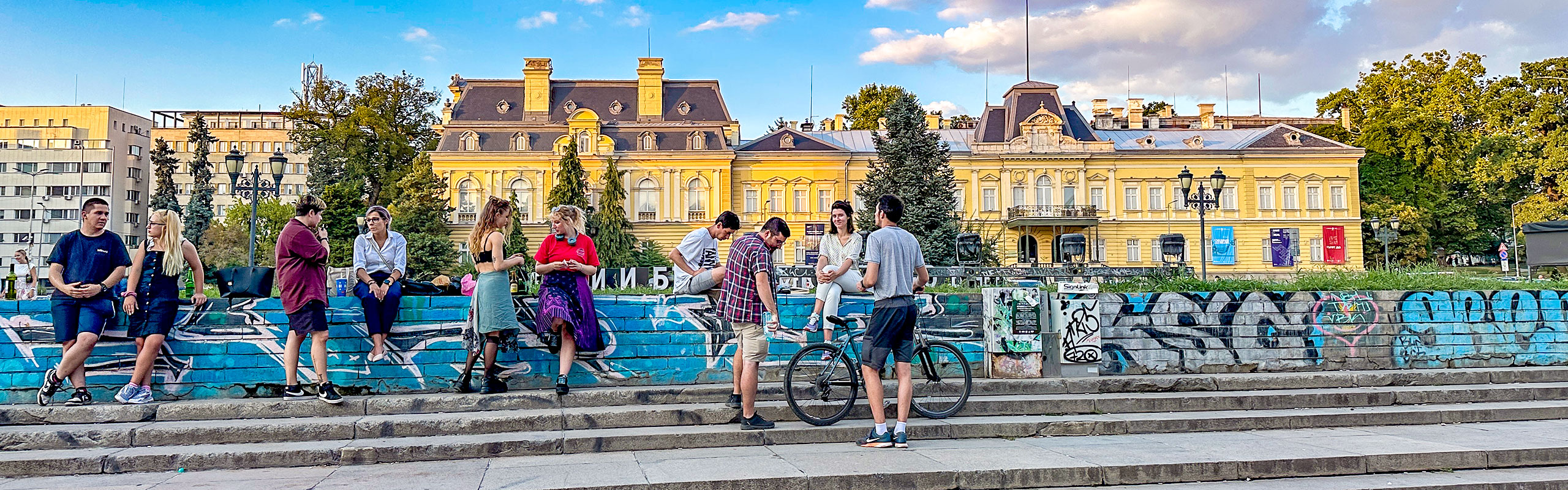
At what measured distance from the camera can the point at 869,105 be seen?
6197cm

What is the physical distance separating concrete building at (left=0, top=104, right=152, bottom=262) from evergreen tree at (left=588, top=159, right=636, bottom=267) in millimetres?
56515

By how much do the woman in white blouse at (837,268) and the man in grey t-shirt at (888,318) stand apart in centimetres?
68

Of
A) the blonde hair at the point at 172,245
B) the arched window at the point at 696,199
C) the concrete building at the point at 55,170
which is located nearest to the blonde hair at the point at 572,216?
the blonde hair at the point at 172,245

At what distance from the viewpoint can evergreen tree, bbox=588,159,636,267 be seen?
1555 inches

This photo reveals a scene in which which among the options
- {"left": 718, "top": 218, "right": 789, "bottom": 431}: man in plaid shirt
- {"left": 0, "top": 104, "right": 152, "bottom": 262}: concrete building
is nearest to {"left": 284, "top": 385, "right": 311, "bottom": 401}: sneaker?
{"left": 718, "top": 218, "right": 789, "bottom": 431}: man in plaid shirt

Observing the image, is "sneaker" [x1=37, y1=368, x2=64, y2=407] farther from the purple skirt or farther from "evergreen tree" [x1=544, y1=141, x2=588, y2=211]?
"evergreen tree" [x1=544, y1=141, x2=588, y2=211]

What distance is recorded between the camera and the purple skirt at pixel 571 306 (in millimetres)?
7812

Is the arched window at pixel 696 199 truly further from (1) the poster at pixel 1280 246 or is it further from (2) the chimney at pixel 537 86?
(1) the poster at pixel 1280 246

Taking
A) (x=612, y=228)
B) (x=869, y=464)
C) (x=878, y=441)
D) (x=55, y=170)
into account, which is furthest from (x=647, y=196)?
(x=55, y=170)

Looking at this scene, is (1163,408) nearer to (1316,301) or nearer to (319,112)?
(1316,301)

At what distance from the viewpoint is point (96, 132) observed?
265 feet

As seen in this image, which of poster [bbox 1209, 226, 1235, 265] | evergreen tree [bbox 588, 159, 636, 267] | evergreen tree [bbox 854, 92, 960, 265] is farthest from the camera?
poster [bbox 1209, 226, 1235, 265]

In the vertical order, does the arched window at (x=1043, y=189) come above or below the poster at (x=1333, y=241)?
above

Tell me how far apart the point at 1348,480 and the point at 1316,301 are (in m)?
4.42
